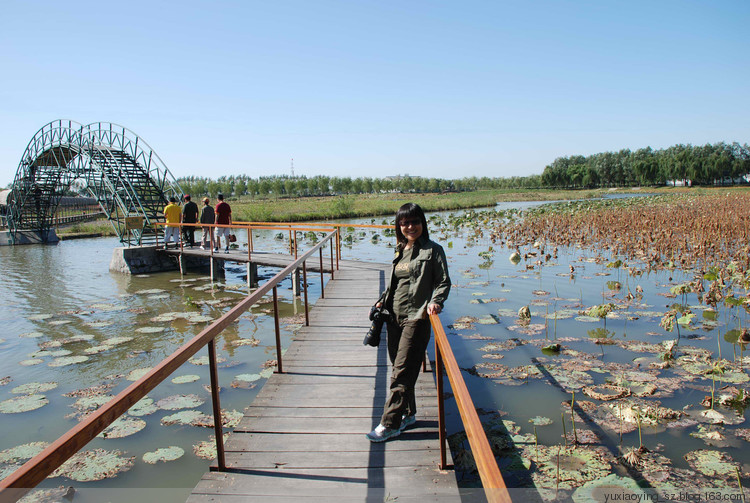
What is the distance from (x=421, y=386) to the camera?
13.9 feet

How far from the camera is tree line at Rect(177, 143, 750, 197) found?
279ft

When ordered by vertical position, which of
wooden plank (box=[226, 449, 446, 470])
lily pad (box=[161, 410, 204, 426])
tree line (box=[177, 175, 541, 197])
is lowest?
lily pad (box=[161, 410, 204, 426])

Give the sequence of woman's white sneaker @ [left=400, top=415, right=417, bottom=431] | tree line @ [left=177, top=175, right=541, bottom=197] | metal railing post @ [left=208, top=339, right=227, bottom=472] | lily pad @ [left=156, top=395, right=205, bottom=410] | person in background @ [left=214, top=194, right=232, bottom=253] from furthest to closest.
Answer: tree line @ [left=177, top=175, right=541, bottom=197] → person in background @ [left=214, top=194, right=232, bottom=253] → lily pad @ [left=156, top=395, right=205, bottom=410] → woman's white sneaker @ [left=400, top=415, right=417, bottom=431] → metal railing post @ [left=208, top=339, right=227, bottom=472]

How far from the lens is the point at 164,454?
4.16 meters

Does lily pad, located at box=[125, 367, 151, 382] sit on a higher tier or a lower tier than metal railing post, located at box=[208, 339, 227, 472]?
lower

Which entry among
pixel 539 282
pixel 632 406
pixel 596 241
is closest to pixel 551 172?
pixel 596 241

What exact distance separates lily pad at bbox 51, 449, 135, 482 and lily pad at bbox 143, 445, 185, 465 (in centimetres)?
13

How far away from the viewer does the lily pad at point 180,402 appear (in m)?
5.12

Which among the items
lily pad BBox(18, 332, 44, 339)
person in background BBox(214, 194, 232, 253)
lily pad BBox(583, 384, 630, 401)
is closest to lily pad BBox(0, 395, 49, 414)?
lily pad BBox(18, 332, 44, 339)

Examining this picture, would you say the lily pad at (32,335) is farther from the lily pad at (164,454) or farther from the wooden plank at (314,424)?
the wooden plank at (314,424)

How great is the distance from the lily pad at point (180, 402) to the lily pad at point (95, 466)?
0.89 meters

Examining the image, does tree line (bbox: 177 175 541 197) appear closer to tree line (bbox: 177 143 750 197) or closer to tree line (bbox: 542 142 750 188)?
tree line (bbox: 177 143 750 197)

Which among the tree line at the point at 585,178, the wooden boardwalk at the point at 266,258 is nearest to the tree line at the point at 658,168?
the tree line at the point at 585,178

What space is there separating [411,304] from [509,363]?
3.30 metres
